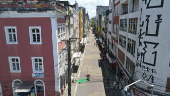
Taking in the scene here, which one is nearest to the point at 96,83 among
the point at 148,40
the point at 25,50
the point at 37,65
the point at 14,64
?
the point at 37,65

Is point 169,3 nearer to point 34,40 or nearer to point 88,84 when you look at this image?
point 34,40

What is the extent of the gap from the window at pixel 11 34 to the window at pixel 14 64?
2.07m

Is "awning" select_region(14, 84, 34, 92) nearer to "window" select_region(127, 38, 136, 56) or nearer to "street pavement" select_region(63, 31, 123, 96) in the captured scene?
"street pavement" select_region(63, 31, 123, 96)

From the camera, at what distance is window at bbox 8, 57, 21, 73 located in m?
15.0

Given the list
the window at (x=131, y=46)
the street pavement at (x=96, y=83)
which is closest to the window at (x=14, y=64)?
the street pavement at (x=96, y=83)

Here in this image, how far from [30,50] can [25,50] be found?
23.5 inches

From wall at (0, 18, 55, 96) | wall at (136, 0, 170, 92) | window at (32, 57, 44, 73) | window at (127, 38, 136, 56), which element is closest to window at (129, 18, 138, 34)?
window at (127, 38, 136, 56)

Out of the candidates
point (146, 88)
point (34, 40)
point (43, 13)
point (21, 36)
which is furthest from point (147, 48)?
point (21, 36)

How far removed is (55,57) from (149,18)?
1089 cm

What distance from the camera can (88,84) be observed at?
858 inches

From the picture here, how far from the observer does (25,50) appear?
14633mm

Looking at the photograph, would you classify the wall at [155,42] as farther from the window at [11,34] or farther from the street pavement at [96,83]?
the window at [11,34]

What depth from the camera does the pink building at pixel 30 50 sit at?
1371 cm

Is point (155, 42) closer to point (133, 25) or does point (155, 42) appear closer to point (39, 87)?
point (133, 25)
